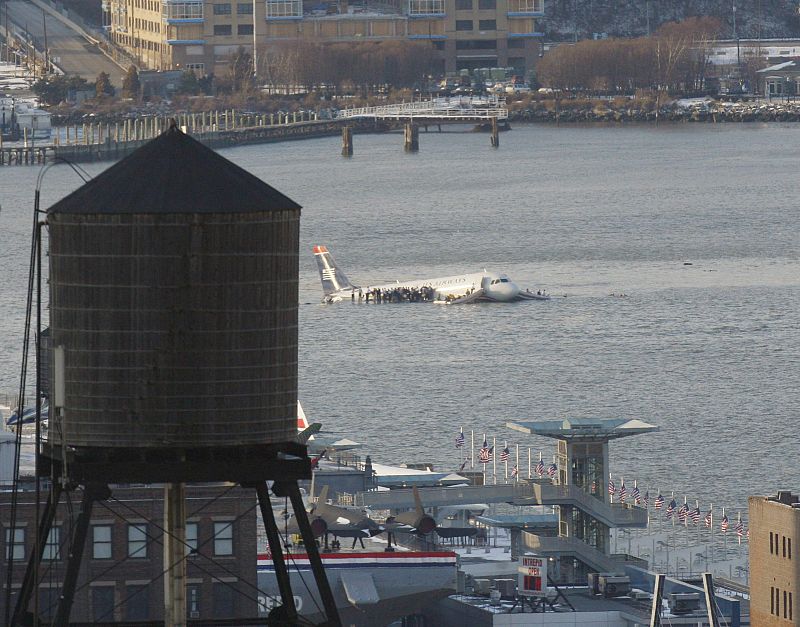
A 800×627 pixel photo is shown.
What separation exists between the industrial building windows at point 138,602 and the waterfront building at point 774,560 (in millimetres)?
12106

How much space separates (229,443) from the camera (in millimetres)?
20156

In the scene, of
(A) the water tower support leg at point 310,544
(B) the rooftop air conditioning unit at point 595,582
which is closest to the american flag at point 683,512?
(B) the rooftop air conditioning unit at point 595,582

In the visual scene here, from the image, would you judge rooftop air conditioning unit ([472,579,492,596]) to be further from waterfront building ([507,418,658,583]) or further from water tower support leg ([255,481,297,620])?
water tower support leg ([255,481,297,620])

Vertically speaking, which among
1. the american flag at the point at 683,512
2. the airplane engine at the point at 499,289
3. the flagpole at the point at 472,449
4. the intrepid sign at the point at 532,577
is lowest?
the airplane engine at the point at 499,289

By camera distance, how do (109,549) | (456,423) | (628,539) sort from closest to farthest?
(109,549), (628,539), (456,423)

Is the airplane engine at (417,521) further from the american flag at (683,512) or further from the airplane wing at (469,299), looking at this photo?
the airplane wing at (469,299)

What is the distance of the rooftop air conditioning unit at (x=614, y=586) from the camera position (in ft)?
168

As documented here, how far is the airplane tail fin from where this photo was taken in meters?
110

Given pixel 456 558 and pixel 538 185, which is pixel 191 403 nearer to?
pixel 456 558

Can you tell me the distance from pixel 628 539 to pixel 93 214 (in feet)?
137

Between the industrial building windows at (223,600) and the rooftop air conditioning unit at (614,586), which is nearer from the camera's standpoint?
the industrial building windows at (223,600)

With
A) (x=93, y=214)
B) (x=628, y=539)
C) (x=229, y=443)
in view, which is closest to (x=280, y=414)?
(x=229, y=443)

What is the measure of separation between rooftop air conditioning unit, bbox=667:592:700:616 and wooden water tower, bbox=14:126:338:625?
1150 inches

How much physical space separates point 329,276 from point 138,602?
66.4 metres
